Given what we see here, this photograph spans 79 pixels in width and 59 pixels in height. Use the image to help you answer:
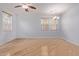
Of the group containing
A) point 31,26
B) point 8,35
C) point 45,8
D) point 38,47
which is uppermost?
point 45,8

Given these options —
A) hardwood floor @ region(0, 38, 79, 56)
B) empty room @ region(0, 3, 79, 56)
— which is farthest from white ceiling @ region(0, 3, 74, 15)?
hardwood floor @ region(0, 38, 79, 56)

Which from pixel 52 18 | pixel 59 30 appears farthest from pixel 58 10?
pixel 59 30

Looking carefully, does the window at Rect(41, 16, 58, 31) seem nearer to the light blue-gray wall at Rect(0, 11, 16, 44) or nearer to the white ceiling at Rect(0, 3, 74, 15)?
the white ceiling at Rect(0, 3, 74, 15)

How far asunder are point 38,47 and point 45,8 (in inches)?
22.3

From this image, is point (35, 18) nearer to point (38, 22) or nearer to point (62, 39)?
point (38, 22)

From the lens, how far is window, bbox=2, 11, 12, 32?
2273 millimetres

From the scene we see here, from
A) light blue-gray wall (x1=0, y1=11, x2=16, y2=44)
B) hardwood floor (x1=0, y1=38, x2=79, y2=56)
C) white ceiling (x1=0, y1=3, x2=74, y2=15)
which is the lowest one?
hardwood floor (x1=0, y1=38, x2=79, y2=56)

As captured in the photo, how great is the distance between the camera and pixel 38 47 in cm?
228

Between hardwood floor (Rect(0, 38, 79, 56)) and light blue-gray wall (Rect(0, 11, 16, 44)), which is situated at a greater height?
light blue-gray wall (Rect(0, 11, 16, 44))

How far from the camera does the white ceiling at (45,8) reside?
87.7 inches

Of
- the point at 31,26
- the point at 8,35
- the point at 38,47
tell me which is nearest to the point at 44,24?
the point at 31,26

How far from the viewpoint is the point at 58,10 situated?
2.27 metres

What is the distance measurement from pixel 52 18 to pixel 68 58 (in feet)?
2.00

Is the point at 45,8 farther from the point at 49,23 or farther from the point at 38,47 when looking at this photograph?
the point at 38,47
